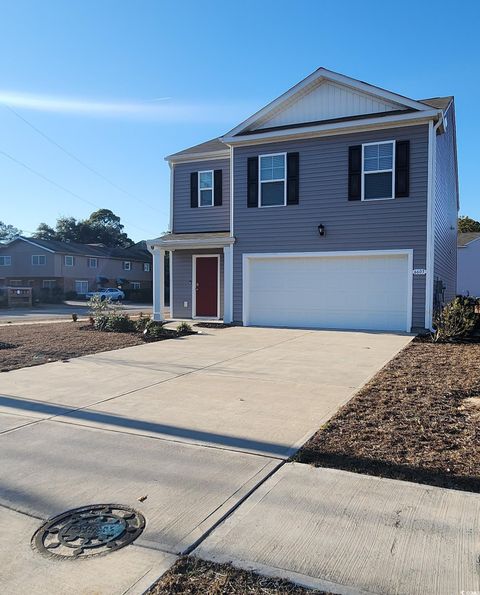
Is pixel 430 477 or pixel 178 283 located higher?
pixel 178 283

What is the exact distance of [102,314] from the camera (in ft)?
47.0

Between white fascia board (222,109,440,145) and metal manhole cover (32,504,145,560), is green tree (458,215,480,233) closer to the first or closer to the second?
white fascia board (222,109,440,145)

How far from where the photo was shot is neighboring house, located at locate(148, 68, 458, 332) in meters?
13.1

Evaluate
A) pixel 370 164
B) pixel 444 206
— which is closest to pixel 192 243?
pixel 370 164

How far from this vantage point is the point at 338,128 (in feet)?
45.0

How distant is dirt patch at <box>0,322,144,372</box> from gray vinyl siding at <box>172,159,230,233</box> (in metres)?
5.23

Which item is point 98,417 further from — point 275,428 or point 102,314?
point 102,314

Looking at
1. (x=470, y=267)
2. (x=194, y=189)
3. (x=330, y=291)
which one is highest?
(x=194, y=189)

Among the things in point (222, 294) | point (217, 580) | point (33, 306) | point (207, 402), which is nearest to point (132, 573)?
point (217, 580)

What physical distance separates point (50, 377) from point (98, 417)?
8.37 ft

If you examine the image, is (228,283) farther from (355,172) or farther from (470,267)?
(470,267)

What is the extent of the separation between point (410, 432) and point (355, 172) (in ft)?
33.7

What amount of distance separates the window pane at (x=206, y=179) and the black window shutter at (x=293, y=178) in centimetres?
334

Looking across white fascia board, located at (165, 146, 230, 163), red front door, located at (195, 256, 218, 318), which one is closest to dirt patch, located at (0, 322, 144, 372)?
red front door, located at (195, 256, 218, 318)
